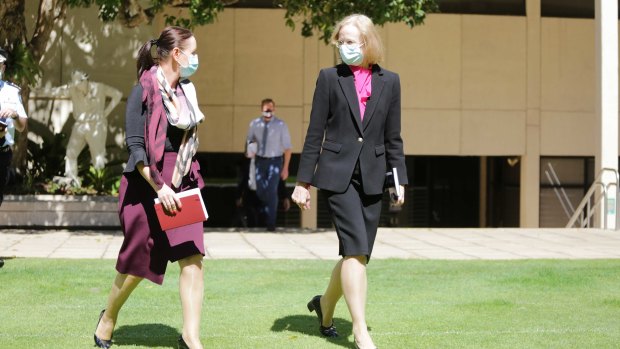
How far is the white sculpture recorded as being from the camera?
1602 cm

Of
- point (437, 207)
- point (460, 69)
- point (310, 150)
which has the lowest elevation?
point (437, 207)

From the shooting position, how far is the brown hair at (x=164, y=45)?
5785 mm

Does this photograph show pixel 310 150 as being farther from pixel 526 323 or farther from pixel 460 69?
pixel 460 69

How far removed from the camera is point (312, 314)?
748 cm

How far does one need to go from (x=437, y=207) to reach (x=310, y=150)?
60.7 feet

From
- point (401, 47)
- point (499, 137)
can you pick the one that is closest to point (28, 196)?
point (401, 47)

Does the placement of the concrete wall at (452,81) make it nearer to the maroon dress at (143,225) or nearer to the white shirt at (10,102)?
the white shirt at (10,102)

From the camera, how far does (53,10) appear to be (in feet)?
52.0

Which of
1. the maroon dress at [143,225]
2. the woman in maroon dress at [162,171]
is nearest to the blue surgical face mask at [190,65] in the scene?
the woman in maroon dress at [162,171]

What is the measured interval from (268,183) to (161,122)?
9.36m

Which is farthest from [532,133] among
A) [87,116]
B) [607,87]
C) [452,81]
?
[87,116]

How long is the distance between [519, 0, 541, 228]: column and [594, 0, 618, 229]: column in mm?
4830

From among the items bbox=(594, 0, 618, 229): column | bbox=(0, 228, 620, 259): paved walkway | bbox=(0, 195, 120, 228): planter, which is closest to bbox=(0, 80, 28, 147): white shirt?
bbox=(0, 228, 620, 259): paved walkway

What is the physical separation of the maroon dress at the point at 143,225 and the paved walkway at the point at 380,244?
5.48m
